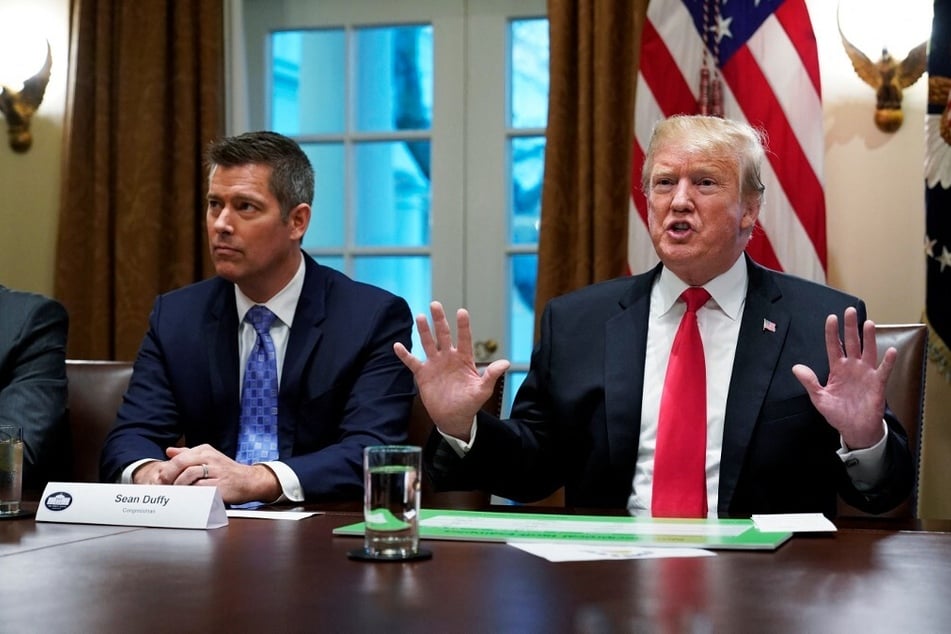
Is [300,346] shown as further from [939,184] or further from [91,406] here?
[939,184]

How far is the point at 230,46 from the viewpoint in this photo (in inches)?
172

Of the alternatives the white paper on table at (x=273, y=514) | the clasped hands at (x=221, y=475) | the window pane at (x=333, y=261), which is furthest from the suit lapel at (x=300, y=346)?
the window pane at (x=333, y=261)

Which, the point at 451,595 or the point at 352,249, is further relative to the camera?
the point at 352,249

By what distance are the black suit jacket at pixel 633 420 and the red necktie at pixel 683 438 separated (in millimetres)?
52

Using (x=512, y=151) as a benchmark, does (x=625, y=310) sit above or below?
below

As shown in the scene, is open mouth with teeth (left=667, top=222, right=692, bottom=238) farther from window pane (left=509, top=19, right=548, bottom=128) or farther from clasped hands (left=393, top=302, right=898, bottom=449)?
window pane (left=509, top=19, right=548, bottom=128)

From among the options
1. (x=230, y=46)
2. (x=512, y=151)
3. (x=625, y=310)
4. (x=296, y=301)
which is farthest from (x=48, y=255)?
(x=625, y=310)

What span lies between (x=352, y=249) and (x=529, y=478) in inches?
89.6

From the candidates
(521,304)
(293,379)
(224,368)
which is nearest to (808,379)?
(293,379)

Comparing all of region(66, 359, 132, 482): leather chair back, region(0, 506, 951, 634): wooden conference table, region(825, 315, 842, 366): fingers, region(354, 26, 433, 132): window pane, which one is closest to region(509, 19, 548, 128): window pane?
region(354, 26, 433, 132): window pane

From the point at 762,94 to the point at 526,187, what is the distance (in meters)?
1.04

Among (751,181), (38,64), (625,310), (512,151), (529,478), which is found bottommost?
(529,478)

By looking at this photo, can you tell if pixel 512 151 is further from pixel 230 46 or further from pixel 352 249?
pixel 230 46

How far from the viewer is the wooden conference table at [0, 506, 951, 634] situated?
1.08 m
